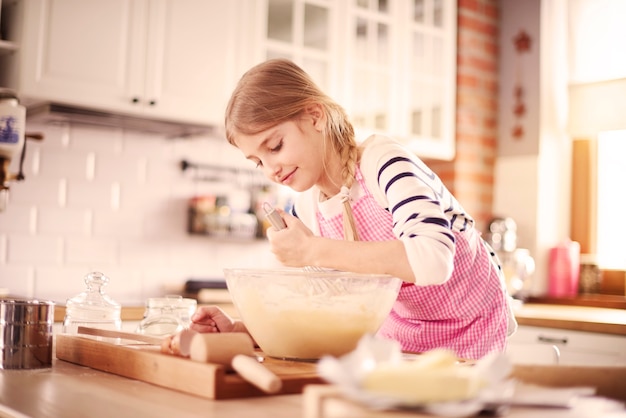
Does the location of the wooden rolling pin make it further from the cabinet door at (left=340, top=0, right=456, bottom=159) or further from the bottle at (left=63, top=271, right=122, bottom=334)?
the cabinet door at (left=340, top=0, right=456, bottom=159)

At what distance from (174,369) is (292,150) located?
62 cm

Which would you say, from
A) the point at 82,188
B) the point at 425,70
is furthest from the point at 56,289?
the point at 425,70

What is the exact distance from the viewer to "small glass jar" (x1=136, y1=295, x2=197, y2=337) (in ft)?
4.96

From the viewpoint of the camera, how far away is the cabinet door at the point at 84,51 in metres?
2.74

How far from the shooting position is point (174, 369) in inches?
44.2

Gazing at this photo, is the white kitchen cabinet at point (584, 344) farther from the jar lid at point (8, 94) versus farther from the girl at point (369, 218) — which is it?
the jar lid at point (8, 94)

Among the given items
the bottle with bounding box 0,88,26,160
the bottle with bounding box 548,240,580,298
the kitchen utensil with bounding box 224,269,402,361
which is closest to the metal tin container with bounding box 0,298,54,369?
the kitchen utensil with bounding box 224,269,402,361

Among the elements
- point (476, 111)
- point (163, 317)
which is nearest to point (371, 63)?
point (476, 111)

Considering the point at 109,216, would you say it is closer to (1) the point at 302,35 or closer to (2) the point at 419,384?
(1) the point at 302,35

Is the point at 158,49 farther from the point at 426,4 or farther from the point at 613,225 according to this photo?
the point at 613,225

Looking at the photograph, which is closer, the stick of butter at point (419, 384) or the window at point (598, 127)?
the stick of butter at point (419, 384)

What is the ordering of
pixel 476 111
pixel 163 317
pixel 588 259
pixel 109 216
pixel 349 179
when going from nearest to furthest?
pixel 163 317, pixel 349 179, pixel 109 216, pixel 588 259, pixel 476 111

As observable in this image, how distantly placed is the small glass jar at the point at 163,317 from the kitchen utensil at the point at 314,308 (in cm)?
27

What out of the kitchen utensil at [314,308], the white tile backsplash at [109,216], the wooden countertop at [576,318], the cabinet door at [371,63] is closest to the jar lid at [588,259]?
the wooden countertop at [576,318]
